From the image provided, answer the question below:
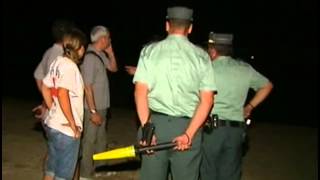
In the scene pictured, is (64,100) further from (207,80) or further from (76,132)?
(207,80)

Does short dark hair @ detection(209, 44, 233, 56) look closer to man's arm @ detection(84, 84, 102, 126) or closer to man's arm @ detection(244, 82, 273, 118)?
man's arm @ detection(244, 82, 273, 118)

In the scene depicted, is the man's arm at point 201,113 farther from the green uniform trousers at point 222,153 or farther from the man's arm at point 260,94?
the man's arm at point 260,94

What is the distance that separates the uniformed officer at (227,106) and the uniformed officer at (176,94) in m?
0.95

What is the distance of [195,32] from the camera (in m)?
34.3

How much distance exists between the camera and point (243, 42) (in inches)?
1344

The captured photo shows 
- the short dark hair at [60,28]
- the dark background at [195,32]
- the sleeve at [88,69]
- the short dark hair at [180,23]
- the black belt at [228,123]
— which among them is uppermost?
the short dark hair at [180,23]

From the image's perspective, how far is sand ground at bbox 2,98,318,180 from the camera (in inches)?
296

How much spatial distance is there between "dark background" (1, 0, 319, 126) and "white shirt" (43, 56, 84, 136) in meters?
10.3

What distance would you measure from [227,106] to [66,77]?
5.08 feet

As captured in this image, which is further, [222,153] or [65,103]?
[222,153]

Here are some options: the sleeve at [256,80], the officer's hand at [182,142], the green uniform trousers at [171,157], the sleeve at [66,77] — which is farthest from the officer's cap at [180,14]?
the sleeve at [256,80]

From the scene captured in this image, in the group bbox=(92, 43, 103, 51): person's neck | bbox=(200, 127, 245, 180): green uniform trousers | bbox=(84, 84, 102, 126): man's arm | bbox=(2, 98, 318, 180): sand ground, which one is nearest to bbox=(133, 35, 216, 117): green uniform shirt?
bbox=(200, 127, 245, 180): green uniform trousers

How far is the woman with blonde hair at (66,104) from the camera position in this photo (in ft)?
16.9

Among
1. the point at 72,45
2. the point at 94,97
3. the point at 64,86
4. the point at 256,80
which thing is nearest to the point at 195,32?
the point at 94,97
